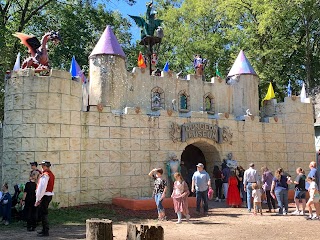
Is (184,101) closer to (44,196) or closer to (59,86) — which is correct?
(59,86)

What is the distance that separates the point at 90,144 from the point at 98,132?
20.5 inches

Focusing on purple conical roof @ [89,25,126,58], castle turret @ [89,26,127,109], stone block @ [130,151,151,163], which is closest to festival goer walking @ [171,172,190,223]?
stone block @ [130,151,151,163]

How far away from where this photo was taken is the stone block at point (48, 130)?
41.2 ft

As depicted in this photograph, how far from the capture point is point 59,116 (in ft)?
42.5

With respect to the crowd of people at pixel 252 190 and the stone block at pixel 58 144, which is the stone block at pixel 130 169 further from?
the stone block at pixel 58 144

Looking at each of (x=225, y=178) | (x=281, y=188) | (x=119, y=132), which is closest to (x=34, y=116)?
(x=119, y=132)

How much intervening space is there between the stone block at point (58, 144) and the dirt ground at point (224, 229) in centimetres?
316

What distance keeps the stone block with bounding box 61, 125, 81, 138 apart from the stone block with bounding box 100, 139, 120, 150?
0.96 metres

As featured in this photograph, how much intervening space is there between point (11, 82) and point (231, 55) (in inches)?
719

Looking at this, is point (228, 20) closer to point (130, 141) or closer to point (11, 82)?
point (130, 141)

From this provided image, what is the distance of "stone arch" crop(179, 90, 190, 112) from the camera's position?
58.0 feet

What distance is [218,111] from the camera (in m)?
18.5

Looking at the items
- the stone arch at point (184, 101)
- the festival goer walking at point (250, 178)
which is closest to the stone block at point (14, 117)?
the stone arch at point (184, 101)

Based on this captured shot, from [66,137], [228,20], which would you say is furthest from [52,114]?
[228,20]
